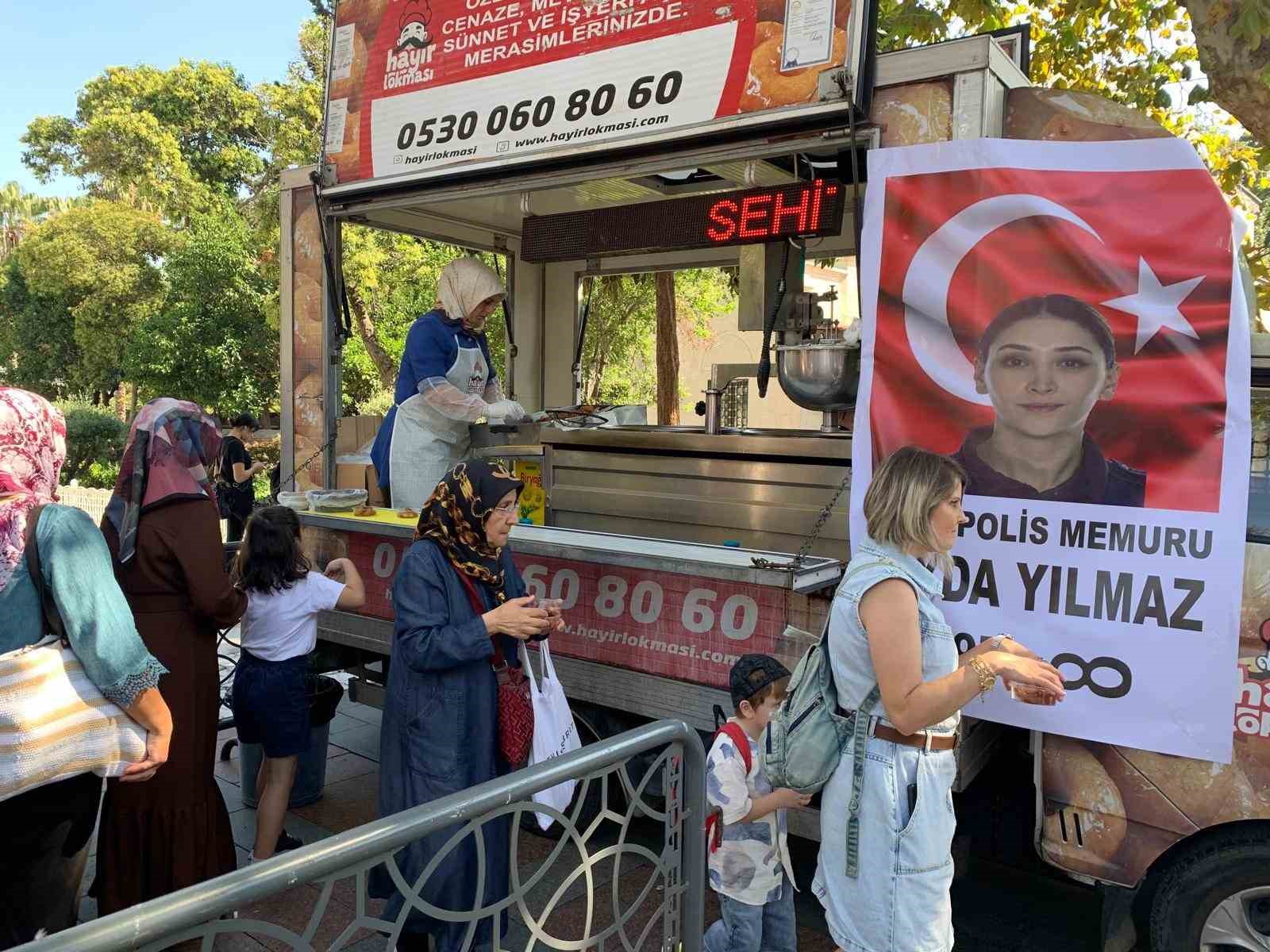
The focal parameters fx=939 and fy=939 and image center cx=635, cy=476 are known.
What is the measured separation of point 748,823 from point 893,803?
26.0 inches

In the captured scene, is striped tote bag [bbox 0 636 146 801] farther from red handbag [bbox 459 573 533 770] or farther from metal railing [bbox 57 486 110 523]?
metal railing [bbox 57 486 110 523]

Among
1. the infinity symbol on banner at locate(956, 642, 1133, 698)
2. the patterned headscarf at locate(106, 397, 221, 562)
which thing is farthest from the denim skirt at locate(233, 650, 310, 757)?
the infinity symbol on banner at locate(956, 642, 1133, 698)

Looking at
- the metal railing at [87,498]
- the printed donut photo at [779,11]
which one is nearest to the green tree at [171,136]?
A: the metal railing at [87,498]

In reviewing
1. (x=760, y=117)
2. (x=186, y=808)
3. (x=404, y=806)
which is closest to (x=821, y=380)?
(x=760, y=117)

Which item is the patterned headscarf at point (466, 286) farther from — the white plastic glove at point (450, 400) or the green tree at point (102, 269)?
the green tree at point (102, 269)

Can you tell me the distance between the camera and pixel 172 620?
3.11 meters

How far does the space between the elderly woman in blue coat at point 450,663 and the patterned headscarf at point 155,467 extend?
2.86 feet

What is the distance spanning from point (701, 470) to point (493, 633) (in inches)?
Answer: 75.8

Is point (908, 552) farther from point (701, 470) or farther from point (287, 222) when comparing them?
point (287, 222)

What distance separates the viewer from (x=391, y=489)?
16.3 ft

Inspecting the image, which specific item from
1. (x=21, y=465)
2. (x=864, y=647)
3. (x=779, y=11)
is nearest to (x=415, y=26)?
(x=779, y=11)

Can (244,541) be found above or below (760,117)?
below

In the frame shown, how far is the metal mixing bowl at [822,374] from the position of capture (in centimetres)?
393

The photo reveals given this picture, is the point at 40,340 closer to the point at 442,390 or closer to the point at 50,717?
the point at 442,390
